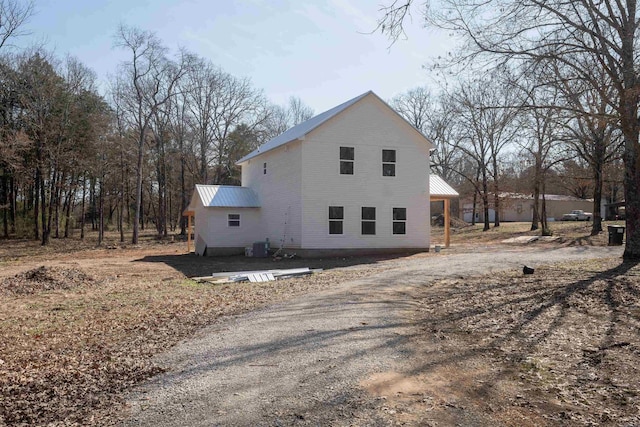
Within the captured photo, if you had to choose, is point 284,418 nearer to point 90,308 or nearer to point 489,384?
point 489,384

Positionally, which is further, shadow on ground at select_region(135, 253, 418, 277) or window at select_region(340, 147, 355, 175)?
window at select_region(340, 147, 355, 175)

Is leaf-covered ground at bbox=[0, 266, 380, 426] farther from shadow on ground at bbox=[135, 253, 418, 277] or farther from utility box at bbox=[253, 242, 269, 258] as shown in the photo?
utility box at bbox=[253, 242, 269, 258]

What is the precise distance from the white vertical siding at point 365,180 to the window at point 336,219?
0.68ft

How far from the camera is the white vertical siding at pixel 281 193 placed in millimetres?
20464

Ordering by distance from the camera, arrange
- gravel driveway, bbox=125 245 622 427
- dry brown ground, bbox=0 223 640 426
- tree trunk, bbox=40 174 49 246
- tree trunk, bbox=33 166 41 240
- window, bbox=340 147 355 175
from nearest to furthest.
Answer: gravel driveway, bbox=125 245 622 427 < dry brown ground, bbox=0 223 640 426 < window, bbox=340 147 355 175 < tree trunk, bbox=40 174 49 246 < tree trunk, bbox=33 166 41 240

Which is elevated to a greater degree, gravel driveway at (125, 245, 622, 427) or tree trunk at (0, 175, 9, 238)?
tree trunk at (0, 175, 9, 238)

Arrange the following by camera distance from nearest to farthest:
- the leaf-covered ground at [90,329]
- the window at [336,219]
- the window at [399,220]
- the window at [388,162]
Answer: the leaf-covered ground at [90,329] → the window at [336,219] → the window at [388,162] → the window at [399,220]

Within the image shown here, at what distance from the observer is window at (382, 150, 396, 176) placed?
70.0 feet

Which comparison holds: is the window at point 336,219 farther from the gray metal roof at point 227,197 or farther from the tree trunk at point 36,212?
the tree trunk at point 36,212

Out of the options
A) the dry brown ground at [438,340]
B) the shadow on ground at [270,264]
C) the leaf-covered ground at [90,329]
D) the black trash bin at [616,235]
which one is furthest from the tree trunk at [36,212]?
the black trash bin at [616,235]

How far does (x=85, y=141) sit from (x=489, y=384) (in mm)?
32163

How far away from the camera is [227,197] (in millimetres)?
24156

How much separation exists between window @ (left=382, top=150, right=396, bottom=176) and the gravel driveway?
13.0 m

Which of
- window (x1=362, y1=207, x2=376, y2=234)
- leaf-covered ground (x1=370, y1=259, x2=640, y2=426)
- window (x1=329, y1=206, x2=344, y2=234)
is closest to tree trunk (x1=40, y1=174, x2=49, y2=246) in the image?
window (x1=329, y1=206, x2=344, y2=234)
